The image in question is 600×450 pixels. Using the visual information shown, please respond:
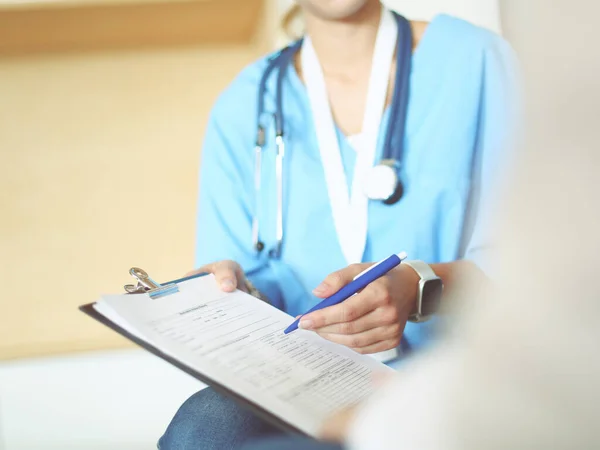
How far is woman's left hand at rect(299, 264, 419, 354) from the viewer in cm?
60


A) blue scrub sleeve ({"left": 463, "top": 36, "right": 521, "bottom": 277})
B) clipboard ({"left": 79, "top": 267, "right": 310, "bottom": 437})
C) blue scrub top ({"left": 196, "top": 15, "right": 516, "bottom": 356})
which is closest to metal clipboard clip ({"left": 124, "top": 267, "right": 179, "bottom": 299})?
clipboard ({"left": 79, "top": 267, "right": 310, "bottom": 437})

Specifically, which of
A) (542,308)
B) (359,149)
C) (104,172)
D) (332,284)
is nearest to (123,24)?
(104,172)

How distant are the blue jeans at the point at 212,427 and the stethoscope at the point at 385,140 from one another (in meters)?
0.31

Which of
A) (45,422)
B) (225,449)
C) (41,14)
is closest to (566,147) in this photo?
(225,449)

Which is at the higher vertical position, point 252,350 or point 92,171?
point 92,171

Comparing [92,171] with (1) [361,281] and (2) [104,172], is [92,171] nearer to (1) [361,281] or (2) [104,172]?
(2) [104,172]

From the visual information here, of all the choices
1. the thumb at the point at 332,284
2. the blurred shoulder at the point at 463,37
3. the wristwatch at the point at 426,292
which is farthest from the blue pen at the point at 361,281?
the blurred shoulder at the point at 463,37

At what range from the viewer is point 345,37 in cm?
96

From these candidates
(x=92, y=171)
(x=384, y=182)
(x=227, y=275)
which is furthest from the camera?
(x=92, y=171)

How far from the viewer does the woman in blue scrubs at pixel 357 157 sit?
849mm

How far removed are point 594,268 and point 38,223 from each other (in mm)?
1461

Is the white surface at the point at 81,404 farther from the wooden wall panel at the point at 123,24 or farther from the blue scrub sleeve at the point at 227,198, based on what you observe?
the wooden wall panel at the point at 123,24

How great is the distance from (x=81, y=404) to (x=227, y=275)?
2.88 ft

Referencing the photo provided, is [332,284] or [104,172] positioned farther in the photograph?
[104,172]
